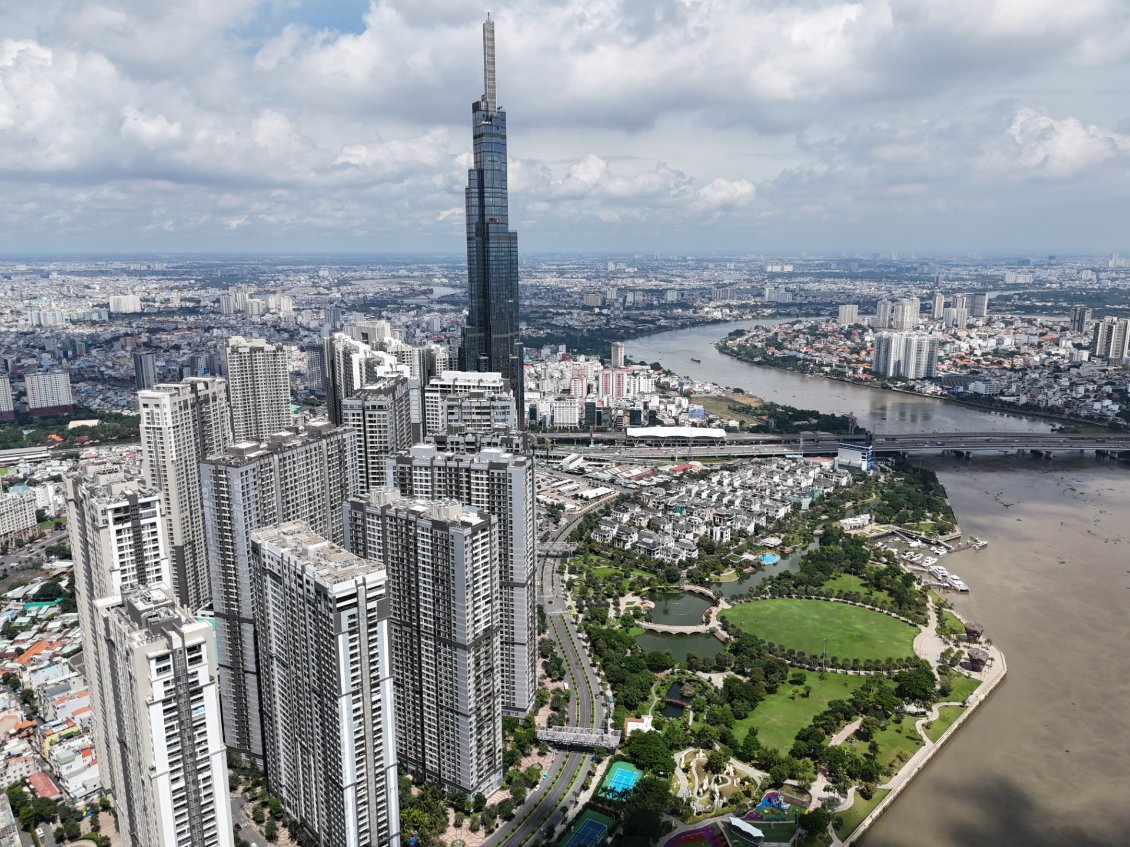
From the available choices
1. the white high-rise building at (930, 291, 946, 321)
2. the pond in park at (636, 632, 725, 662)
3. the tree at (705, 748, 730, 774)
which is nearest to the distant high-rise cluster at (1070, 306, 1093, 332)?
the white high-rise building at (930, 291, 946, 321)

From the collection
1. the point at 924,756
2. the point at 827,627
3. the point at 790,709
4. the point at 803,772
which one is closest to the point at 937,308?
the point at 827,627

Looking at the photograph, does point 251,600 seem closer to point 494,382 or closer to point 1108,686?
point 494,382

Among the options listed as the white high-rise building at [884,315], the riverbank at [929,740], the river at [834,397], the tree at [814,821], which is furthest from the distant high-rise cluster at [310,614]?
the white high-rise building at [884,315]

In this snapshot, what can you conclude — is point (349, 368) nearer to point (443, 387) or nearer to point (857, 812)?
point (443, 387)

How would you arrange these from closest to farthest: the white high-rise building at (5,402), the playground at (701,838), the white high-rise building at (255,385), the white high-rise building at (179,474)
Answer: the playground at (701,838) → the white high-rise building at (179,474) → the white high-rise building at (255,385) → the white high-rise building at (5,402)

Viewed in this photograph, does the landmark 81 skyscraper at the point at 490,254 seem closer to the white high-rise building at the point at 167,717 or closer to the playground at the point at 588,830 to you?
the playground at the point at 588,830

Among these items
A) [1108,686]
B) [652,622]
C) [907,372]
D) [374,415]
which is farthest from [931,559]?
[907,372]
